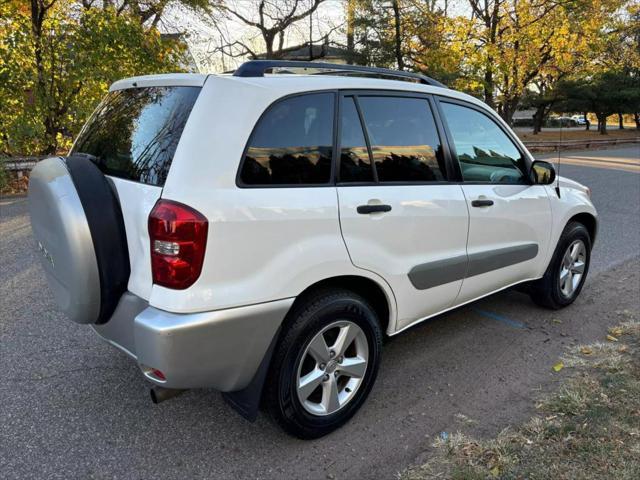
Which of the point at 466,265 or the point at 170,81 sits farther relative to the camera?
the point at 466,265

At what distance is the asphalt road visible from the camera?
249 centimetres

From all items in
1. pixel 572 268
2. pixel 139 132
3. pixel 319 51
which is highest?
pixel 319 51

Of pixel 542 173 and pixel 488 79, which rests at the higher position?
pixel 488 79

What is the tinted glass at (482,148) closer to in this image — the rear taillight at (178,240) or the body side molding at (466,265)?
the body side molding at (466,265)

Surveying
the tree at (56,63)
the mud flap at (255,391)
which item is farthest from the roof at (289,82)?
the tree at (56,63)

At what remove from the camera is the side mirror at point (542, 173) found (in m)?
3.82

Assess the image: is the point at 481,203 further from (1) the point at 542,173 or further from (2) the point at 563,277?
(2) the point at 563,277

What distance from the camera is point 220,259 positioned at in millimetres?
2178

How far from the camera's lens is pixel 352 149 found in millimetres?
2723

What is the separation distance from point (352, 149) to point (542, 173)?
1.90 meters

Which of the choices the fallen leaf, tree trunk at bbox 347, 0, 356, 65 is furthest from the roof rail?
tree trunk at bbox 347, 0, 356, 65

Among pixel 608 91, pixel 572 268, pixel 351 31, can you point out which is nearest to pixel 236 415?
pixel 572 268

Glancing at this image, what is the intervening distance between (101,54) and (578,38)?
18804 millimetres

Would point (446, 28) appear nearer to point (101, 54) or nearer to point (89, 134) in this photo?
point (101, 54)
